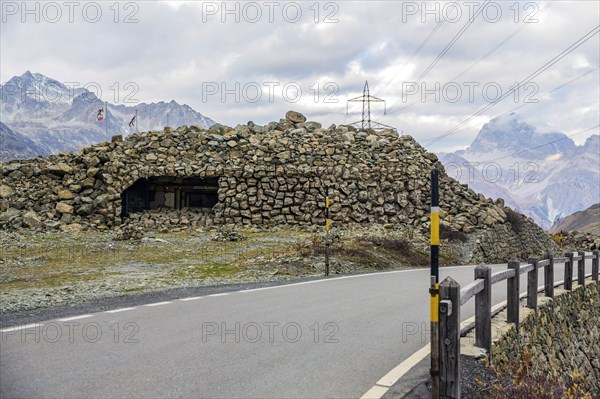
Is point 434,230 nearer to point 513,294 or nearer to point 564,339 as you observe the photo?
point 513,294

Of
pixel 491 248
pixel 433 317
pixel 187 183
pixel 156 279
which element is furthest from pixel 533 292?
pixel 187 183

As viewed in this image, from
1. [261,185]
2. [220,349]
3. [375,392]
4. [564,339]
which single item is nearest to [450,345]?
[375,392]

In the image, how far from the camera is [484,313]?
683 cm

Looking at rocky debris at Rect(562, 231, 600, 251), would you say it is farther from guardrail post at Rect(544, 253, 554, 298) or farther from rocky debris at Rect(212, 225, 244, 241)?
guardrail post at Rect(544, 253, 554, 298)

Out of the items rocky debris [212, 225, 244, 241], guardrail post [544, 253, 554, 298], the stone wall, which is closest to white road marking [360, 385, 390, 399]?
the stone wall

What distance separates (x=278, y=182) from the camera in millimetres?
30266

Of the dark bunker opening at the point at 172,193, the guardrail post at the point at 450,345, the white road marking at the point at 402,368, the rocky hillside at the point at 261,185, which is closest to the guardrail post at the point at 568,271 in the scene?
the white road marking at the point at 402,368

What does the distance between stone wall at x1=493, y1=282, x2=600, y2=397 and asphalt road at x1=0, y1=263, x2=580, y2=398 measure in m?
1.16

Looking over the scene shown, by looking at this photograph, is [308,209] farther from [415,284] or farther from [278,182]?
[415,284]

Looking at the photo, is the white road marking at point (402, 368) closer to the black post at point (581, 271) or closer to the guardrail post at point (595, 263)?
the black post at point (581, 271)

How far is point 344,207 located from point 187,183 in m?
9.71

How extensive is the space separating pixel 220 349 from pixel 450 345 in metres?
3.10

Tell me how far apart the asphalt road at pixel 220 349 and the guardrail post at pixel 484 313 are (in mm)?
949

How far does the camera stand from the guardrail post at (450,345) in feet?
17.3
